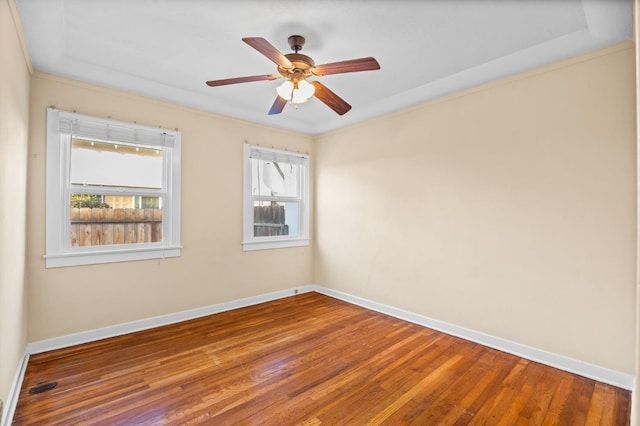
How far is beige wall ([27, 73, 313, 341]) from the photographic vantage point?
8.79 feet

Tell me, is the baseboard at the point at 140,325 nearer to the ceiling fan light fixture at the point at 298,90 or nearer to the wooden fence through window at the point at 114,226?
the wooden fence through window at the point at 114,226

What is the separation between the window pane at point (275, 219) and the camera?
168 inches

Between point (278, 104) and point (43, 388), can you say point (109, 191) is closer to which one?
point (43, 388)

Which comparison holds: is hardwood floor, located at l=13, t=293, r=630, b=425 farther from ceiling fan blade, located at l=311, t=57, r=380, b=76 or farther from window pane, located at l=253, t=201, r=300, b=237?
ceiling fan blade, located at l=311, t=57, r=380, b=76

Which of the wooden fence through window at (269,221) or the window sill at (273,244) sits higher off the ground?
the wooden fence through window at (269,221)

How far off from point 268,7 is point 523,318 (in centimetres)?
319

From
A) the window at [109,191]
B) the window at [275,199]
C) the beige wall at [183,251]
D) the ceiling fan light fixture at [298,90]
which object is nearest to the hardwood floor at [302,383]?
the beige wall at [183,251]

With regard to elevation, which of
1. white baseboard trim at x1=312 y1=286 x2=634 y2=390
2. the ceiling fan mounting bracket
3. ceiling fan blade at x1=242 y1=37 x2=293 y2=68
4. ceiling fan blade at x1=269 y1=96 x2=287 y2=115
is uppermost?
the ceiling fan mounting bracket

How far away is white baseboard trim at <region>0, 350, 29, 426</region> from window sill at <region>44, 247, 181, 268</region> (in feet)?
2.56

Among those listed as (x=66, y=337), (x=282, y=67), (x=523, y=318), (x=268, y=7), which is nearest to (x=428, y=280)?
(x=523, y=318)

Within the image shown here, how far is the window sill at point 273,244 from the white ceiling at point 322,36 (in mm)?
1990

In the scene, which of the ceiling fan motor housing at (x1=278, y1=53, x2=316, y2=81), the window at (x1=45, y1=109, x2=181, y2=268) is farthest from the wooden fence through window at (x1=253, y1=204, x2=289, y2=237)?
the ceiling fan motor housing at (x1=278, y1=53, x2=316, y2=81)

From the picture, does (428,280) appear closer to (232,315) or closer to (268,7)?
(232,315)

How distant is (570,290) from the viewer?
2.44m
